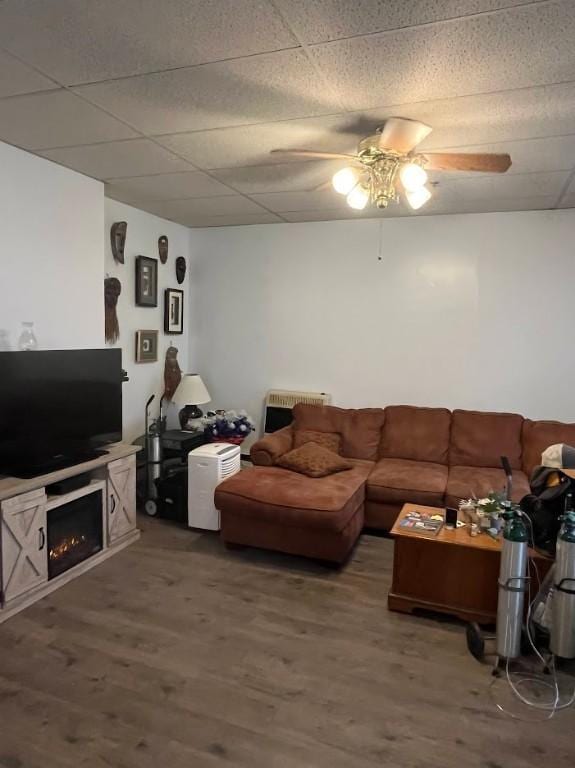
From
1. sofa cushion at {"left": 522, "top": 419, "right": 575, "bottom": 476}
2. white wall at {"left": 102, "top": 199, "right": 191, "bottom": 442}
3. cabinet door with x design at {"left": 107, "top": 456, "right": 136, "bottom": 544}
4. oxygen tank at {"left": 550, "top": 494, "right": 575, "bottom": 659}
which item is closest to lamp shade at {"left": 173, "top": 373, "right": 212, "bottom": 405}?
white wall at {"left": 102, "top": 199, "right": 191, "bottom": 442}

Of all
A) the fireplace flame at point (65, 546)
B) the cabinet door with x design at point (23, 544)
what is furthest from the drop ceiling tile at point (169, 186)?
the fireplace flame at point (65, 546)

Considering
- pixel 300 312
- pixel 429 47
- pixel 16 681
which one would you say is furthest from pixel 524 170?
pixel 16 681

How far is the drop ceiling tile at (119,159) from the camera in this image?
2.95 m

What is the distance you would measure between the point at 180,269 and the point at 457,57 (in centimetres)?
356

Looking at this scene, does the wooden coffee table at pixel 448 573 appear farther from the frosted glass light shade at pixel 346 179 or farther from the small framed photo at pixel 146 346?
the small framed photo at pixel 146 346

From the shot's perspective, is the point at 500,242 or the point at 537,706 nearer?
the point at 537,706

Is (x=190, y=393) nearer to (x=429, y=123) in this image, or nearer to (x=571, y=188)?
(x=429, y=123)

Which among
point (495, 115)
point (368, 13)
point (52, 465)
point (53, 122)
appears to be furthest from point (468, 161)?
point (52, 465)

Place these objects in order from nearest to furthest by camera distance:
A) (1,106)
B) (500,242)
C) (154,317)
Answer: (1,106) < (500,242) < (154,317)

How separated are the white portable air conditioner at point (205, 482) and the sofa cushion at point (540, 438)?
2.30 metres

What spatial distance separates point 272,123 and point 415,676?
2.67 m

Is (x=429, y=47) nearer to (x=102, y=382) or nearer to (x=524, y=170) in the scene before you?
(x=524, y=170)

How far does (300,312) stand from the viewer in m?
4.95

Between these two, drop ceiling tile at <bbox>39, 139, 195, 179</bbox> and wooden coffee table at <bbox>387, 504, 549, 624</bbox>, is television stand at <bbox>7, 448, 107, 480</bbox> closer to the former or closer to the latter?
drop ceiling tile at <bbox>39, 139, 195, 179</bbox>
